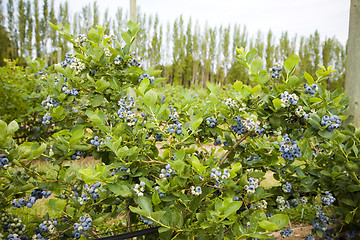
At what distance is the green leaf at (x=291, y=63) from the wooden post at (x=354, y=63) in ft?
2.48

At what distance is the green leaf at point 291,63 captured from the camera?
4.09ft

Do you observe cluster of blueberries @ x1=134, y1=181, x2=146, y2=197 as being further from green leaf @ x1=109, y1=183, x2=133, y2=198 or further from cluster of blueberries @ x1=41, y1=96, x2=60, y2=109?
cluster of blueberries @ x1=41, y1=96, x2=60, y2=109

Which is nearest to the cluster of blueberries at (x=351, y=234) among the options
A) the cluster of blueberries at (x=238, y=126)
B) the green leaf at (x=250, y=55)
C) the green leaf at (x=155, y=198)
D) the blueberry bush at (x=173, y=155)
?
the blueberry bush at (x=173, y=155)

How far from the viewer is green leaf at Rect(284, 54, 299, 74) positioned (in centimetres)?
125

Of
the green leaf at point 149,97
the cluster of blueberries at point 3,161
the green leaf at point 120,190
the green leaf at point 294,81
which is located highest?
the green leaf at point 294,81

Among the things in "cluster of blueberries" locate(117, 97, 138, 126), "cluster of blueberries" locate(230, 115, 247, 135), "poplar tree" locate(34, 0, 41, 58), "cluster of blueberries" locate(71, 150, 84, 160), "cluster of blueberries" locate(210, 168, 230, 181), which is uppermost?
"poplar tree" locate(34, 0, 41, 58)

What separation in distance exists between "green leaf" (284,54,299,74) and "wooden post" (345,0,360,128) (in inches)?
29.7

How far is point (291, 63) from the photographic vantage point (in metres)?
1.26

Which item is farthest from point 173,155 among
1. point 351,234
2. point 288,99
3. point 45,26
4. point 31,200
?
point 45,26

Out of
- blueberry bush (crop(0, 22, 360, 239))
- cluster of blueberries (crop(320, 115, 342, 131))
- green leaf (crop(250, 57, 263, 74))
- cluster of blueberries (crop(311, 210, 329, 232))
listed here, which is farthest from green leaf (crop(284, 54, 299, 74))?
cluster of blueberries (crop(311, 210, 329, 232))

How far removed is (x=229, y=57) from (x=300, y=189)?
22.9m

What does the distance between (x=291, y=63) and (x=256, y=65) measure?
0.15 meters

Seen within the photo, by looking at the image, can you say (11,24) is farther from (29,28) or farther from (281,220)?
(281,220)

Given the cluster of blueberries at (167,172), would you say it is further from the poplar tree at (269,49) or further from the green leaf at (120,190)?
the poplar tree at (269,49)
